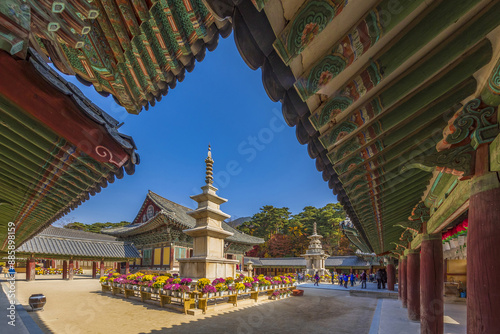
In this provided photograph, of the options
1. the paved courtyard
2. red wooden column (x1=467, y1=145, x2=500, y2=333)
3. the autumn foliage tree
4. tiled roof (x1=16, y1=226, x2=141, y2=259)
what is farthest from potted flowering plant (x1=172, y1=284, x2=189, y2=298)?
the autumn foliage tree

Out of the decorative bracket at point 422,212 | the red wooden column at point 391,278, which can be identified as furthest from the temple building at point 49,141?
the red wooden column at point 391,278

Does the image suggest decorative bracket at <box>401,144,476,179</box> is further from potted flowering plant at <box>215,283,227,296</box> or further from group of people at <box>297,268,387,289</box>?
group of people at <box>297,268,387,289</box>

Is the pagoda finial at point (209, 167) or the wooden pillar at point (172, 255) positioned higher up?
the pagoda finial at point (209, 167)

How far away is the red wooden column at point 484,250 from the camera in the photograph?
212 centimetres

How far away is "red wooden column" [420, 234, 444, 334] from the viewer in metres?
5.60

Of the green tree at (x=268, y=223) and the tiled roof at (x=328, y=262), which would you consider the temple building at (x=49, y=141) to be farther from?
the green tree at (x=268, y=223)

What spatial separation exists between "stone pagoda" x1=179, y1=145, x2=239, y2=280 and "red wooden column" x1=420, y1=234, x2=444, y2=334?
919 centimetres

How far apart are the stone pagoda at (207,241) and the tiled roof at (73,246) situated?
56.3 feet

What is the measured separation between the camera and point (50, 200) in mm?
5500

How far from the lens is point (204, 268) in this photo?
12781mm

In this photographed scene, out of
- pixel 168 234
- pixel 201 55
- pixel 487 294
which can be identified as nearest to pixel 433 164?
pixel 487 294

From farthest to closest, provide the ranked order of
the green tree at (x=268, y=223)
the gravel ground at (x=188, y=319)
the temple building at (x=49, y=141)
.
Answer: the green tree at (x=268, y=223)
the gravel ground at (x=188, y=319)
the temple building at (x=49, y=141)

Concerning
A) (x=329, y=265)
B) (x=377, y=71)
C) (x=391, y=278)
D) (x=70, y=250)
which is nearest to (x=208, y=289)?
(x=377, y=71)

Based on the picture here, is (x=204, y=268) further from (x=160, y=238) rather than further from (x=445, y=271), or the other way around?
(x=445, y=271)
